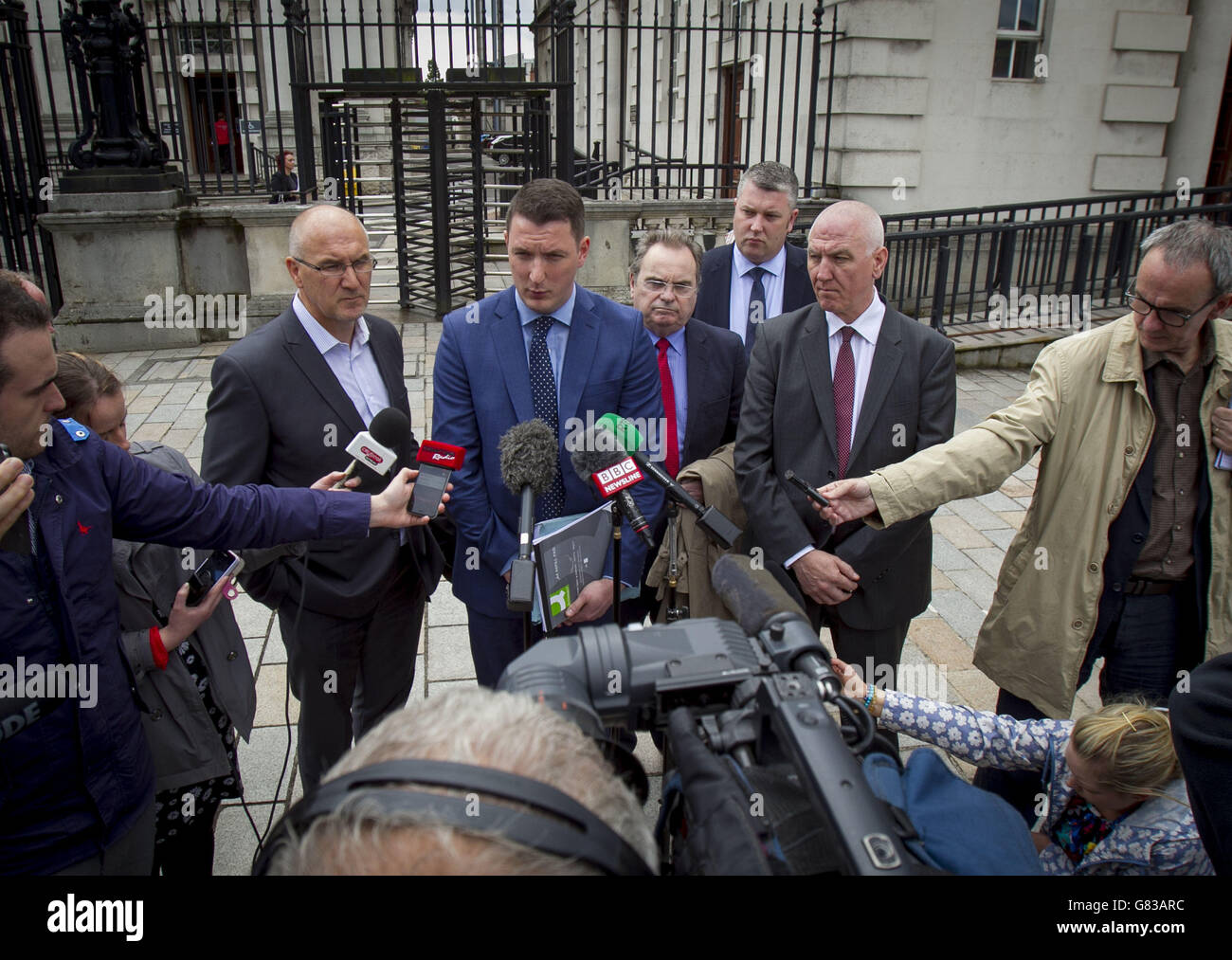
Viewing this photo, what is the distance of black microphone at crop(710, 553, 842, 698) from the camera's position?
3.78ft

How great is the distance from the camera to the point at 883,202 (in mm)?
11977

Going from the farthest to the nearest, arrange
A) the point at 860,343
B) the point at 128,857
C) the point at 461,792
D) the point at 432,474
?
the point at 860,343
the point at 432,474
the point at 128,857
the point at 461,792

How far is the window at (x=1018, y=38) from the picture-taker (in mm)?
11898

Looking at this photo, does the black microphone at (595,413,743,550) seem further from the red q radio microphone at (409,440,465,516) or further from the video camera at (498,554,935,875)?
the video camera at (498,554,935,875)

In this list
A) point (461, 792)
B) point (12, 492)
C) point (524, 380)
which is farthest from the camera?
point (524, 380)

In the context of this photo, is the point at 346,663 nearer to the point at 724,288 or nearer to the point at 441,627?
the point at 441,627

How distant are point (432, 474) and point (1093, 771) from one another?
186 cm

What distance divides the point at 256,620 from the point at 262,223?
6606mm

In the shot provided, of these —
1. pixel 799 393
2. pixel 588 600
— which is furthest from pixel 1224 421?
pixel 588 600

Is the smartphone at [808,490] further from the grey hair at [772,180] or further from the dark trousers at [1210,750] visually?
the grey hair at [772,180]

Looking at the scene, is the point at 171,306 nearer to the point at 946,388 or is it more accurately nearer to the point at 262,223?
the point at 262,223

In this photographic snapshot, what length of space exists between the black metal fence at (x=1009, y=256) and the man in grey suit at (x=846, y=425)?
22.4 ft

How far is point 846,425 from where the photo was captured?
10.0 feet

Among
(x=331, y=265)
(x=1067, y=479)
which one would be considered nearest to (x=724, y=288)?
(x=1067, y=479)
